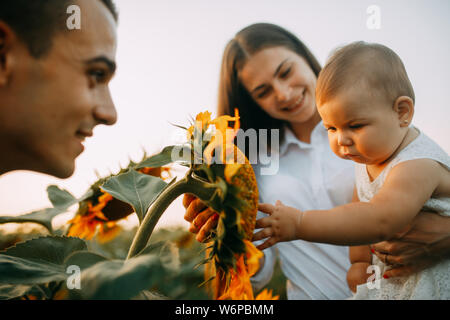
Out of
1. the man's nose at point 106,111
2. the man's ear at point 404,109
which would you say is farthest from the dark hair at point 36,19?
the man's ear at point 404,109

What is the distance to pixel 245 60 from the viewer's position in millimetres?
1629

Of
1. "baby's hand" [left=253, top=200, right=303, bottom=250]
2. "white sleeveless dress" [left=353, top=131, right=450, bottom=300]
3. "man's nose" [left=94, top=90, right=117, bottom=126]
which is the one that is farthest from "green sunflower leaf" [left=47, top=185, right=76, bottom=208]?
"white sleeveless dress" [left=353, top=131, right=450, bottom=300]

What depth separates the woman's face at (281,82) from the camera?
1493 millimetres

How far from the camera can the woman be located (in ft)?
5.03

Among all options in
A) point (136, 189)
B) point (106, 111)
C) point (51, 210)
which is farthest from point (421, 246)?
point (51, 210)

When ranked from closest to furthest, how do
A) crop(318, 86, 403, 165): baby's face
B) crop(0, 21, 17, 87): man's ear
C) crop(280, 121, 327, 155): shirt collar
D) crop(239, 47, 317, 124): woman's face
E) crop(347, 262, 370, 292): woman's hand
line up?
1. crop(0, 21, 17, 87): man's ear
2. crop(318, 86, 403, 165): baby's face
3. crop(347, 262, 370, 292): woman's hand
4. crop(239, 47, 317, 124): woman's face
5. crop(280, 121, 327, 155): shirt collar

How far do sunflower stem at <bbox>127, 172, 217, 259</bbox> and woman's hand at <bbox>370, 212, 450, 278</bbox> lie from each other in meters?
0.68

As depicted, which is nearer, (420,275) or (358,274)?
(420,275)

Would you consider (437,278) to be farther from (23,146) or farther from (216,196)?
(23,146)

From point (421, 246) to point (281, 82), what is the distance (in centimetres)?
86

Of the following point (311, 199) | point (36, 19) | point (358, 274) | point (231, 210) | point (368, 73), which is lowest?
point (358, 274)

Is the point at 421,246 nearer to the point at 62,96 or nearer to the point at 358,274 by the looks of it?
the point at 358,274

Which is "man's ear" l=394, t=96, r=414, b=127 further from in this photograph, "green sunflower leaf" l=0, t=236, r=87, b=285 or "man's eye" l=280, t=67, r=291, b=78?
"green sunflower leaf" l=0, t=236, r=87, b=285
